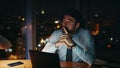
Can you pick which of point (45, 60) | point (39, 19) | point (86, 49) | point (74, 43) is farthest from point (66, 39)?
point (39, 19)

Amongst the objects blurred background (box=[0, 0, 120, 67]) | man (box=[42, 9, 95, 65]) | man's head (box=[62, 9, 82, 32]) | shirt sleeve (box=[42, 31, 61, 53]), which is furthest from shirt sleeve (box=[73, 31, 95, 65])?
blurred background (box=[0, 0, 120, 67])

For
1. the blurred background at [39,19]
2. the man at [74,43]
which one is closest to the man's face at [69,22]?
the man at [74,43]

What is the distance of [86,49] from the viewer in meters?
3.09

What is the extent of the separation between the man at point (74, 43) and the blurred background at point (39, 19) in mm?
1835

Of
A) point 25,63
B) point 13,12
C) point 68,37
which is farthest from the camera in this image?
point 13,12

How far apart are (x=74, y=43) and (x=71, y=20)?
12.1 inches

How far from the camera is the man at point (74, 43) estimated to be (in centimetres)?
303

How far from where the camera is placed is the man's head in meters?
3.18

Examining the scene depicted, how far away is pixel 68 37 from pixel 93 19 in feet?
8.95

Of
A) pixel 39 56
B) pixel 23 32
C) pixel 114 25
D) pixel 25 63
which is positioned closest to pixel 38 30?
pixel 23 32

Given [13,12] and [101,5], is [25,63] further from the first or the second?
[101,5]

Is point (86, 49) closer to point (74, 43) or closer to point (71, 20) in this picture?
point (74, 43)

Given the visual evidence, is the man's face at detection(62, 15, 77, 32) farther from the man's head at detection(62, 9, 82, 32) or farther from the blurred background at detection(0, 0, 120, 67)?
the blurred background at detection(0, 0, 120, 67)

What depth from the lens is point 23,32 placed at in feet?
16.9
